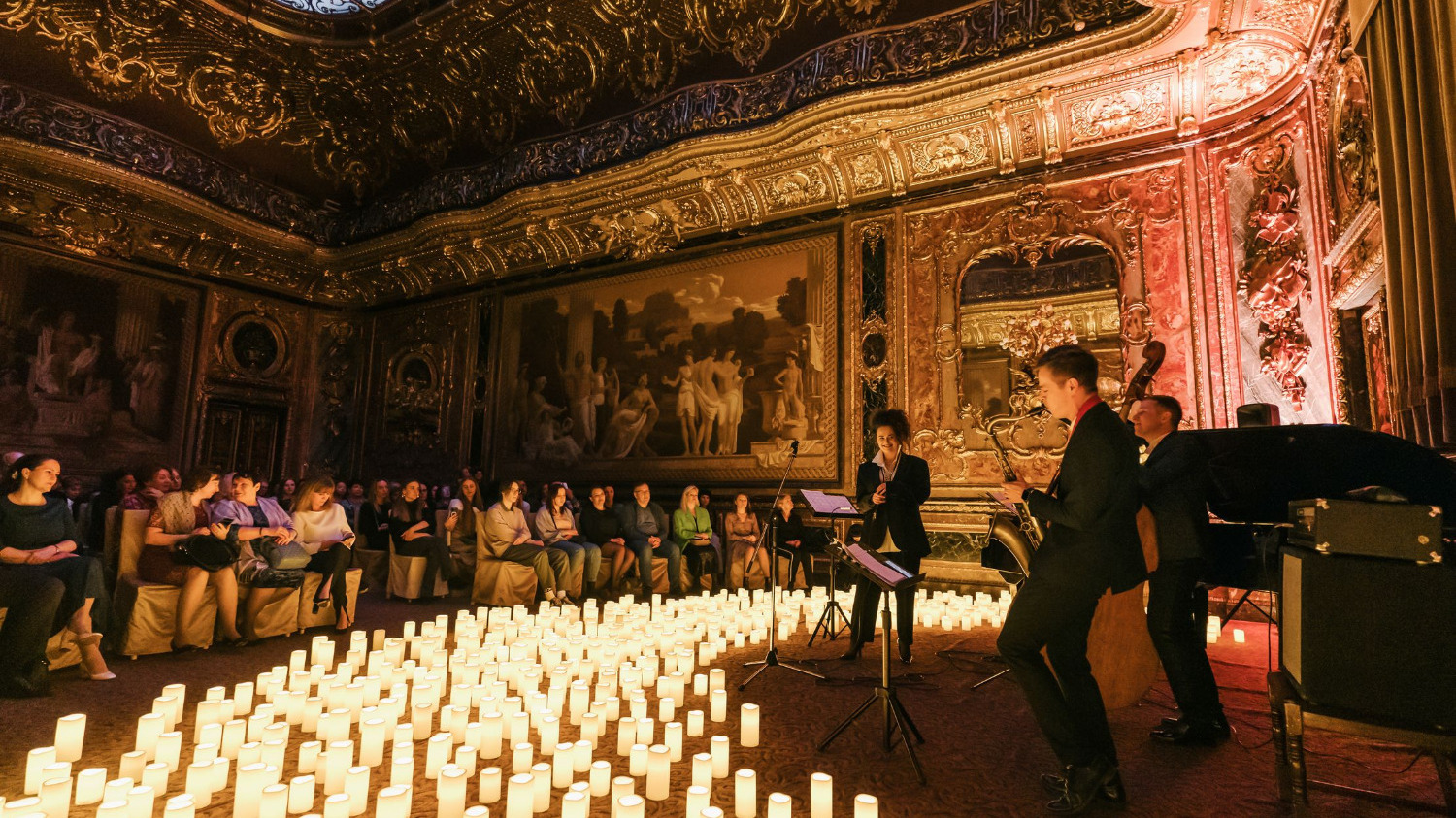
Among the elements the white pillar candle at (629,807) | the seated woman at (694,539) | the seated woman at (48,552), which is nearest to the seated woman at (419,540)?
the seated woman at (694,539)

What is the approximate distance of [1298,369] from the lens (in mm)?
7172

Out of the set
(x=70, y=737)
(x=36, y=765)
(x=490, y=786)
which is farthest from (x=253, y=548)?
(x=490, y=786)

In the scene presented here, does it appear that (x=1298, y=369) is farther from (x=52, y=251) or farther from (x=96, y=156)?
(x=52, y=251)

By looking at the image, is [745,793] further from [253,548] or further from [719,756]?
[253,548]

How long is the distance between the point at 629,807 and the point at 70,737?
2.40 m

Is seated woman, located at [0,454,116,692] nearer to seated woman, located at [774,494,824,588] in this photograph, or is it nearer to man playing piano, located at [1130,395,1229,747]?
man playing piano, located at [1130,395,1229,747]

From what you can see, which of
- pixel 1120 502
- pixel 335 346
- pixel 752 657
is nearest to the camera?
pixel 1120 502

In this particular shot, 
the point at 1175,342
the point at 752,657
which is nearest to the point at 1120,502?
Answer: the point at 752,657

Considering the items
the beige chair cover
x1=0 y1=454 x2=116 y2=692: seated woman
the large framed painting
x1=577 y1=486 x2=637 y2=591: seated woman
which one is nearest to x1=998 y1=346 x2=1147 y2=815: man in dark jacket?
x1=0 y1=454 x2=116 y2=692: seated woman

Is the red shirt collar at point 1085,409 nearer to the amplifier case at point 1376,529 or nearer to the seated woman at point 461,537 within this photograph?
the amplifier case at point 1376,529

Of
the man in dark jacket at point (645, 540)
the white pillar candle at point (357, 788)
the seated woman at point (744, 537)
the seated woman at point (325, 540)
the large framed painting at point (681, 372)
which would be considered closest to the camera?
the white pillar candle at point (357, 788)

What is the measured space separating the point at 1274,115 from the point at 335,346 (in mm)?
16057

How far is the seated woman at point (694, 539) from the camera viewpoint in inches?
361

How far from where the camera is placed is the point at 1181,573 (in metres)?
3.27
